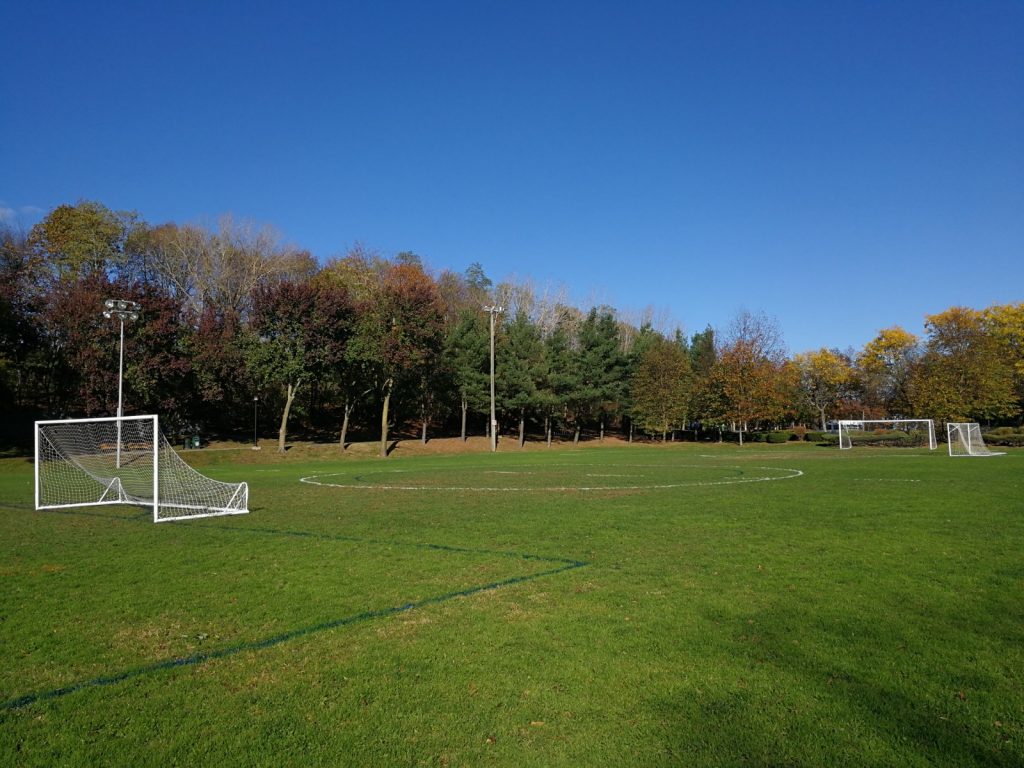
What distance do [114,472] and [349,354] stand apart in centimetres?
2471

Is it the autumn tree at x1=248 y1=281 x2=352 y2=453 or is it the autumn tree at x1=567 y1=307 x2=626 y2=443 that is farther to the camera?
the autumn tree at x1=567 y1=307 x2=626 y2=443

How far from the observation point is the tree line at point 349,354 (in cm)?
4216

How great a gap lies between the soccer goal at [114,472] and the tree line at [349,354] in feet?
69.1

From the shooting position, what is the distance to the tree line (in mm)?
42156

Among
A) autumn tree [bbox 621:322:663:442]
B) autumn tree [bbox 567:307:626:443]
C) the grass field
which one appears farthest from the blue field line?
autumn tree [bbox 621:322:663:442]

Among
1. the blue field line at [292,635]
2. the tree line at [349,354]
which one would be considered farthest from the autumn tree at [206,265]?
the blue field line at [292,635]

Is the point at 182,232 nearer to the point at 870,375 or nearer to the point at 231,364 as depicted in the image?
the point at 231,364

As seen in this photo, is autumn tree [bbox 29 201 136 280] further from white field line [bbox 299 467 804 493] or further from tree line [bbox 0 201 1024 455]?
white field line [bbox 299 467 804 493]

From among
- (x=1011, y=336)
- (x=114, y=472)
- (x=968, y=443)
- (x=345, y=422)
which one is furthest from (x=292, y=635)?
(x=1011, y=336)

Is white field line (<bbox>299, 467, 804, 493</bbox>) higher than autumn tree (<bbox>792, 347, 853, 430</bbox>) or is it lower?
lower

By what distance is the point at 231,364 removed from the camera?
147 ft

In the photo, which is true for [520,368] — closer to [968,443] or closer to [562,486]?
[968,443]

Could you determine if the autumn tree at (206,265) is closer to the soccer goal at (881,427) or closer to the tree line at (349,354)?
the tree line at (349,354)

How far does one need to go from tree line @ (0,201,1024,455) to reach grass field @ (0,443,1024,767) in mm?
32238
